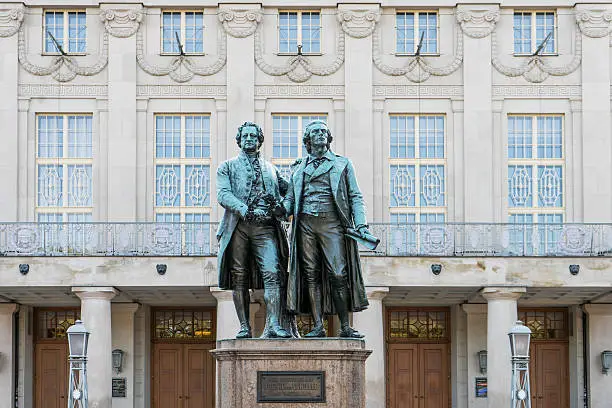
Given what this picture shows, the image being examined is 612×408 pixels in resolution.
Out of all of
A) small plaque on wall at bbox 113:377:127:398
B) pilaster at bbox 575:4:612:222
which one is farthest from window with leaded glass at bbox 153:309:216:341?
pilaster at bbox 575:4:612:222

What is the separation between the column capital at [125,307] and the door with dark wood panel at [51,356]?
1.65 meters

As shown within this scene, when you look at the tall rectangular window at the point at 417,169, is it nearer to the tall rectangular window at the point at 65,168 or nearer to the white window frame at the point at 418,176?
the white window frame at the point at 418,176

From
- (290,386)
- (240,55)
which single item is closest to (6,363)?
(240,55)

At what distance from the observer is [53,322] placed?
42.5 metres

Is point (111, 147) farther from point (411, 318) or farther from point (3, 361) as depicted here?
point (411, 318)

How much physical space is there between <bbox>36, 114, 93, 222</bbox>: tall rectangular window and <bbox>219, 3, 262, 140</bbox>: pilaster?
3832 mm

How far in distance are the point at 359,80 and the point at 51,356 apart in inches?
433

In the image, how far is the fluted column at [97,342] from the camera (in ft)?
120

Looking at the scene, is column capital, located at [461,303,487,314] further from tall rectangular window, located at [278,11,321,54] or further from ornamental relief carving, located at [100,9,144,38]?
ornamental relief carving, located at [100,9,144,38]

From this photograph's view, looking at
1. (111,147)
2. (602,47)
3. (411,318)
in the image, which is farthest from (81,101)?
(602,47)

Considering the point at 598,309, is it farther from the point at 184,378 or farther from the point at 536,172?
the point at 184,378

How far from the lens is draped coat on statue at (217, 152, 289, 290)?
56.3ft

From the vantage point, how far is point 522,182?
40.8 meters

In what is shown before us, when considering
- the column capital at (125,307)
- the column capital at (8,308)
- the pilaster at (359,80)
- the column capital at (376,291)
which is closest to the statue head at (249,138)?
the column capital at (376,291)
